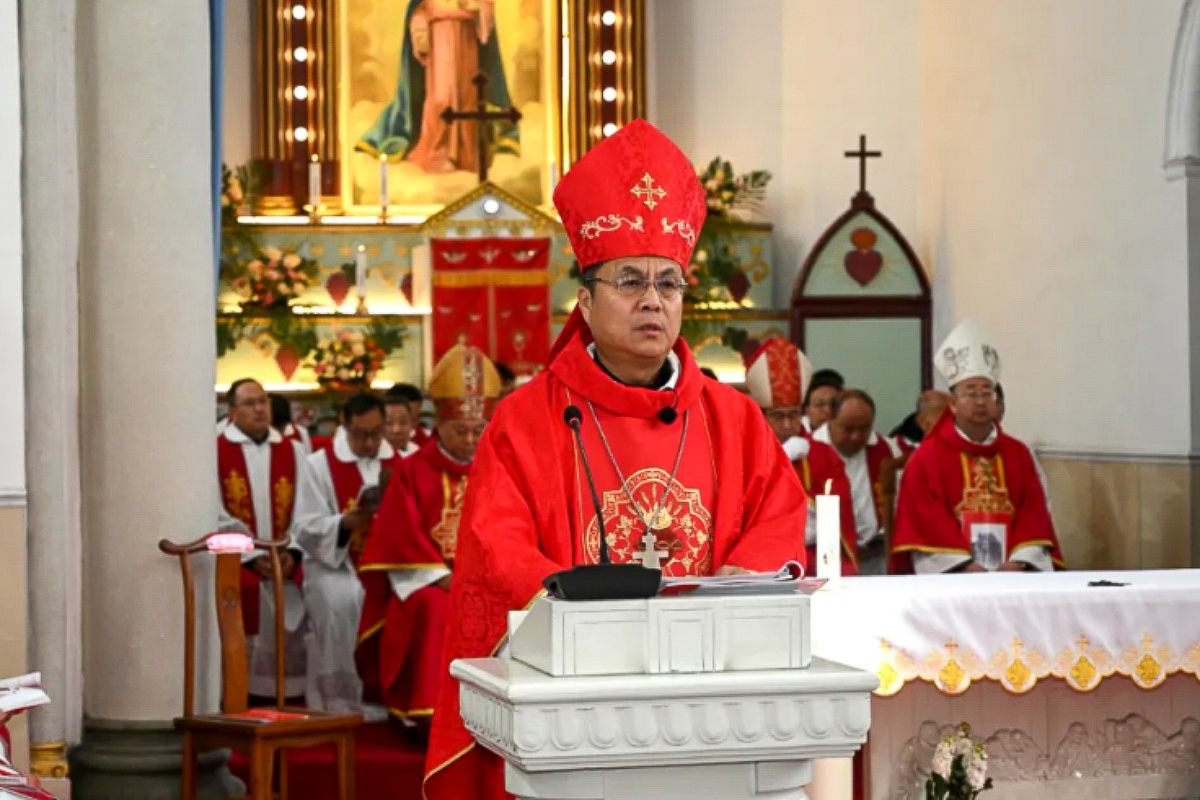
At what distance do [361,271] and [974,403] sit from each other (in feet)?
19.9

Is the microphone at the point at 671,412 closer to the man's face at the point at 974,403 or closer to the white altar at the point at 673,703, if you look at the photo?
the white altar at the point at 673,703

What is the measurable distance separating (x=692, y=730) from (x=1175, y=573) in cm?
340

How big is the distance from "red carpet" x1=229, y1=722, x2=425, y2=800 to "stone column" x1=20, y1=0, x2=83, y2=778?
115cm

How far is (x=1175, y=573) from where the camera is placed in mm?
5551

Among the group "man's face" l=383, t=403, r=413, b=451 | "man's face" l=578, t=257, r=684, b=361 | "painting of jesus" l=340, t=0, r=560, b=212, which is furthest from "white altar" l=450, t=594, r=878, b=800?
"painting of jesus" l=340, t=0, r=560, b=212

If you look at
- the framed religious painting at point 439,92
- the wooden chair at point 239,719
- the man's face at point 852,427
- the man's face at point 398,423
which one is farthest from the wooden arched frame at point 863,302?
the wooden chair at point 239,719

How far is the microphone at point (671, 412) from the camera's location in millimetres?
3752

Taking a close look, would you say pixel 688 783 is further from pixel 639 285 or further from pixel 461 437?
pixel 461 437

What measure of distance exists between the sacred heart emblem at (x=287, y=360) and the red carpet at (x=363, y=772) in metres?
5.05

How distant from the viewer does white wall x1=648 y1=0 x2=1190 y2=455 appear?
29.6 feet

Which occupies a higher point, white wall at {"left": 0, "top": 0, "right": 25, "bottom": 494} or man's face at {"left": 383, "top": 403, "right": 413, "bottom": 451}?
white wall at {"left": 0, "top": 0, "right": 25, "bottom": 494}

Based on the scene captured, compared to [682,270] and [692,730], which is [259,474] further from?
[692,730]

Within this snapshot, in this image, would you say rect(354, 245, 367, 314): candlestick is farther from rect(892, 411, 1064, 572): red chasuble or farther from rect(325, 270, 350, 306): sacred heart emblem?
rect(892, 411, 1064, 572): red chasuble

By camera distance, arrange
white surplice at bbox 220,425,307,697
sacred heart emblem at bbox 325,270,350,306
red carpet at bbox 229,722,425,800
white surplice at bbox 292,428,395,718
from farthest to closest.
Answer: sacred heart emblem at bbox 325,270,350,306 < white surplice at bbox 220,425,307,697 < white surplice at bbox 292,428,395,718 < red carpet at bbox 229,722,425,800
